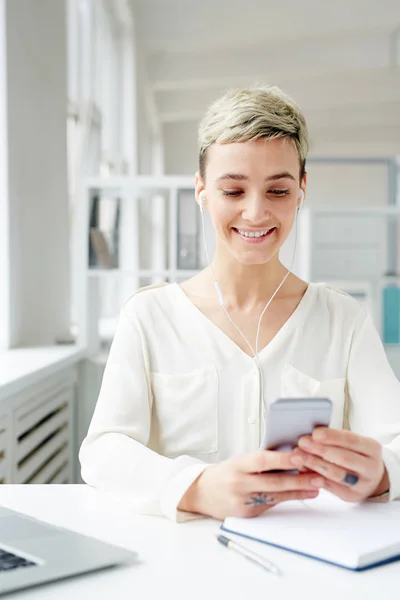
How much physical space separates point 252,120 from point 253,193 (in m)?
0.13

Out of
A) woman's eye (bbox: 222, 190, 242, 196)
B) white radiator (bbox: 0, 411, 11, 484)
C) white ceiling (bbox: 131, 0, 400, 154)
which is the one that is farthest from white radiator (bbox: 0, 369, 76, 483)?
white ceiling (bbox: 131, 0, 400, 154)

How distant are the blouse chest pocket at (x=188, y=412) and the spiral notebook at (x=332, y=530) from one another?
0.35 metres

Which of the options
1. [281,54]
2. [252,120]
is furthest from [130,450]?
[281,54]

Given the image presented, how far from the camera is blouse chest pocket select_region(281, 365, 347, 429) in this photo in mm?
1545

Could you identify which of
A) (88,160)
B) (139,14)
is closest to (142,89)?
(139,14)

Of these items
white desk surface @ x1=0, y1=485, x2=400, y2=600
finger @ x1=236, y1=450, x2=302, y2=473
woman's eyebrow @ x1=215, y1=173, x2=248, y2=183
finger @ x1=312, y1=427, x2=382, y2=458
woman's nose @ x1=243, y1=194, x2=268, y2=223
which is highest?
woman's eyebrow @ x1=215, y1=173, x2=248, y2=183

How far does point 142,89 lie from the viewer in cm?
787

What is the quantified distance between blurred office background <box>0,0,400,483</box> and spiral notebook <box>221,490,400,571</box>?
1.07m

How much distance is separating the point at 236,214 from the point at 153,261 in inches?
300

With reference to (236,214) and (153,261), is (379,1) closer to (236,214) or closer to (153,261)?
(153,261)

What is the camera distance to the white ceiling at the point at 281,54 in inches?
269

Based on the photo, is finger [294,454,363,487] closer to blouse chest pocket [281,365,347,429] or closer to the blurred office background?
→ blouse chest pocket [281,365,347,429]

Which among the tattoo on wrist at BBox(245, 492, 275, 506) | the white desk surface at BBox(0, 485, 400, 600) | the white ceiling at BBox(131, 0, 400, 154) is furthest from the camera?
the white ceiling at BBox(131, 0, 400, 154)

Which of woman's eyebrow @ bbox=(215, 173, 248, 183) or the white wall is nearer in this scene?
woman's eyebrow @ bbox=(215, 173, 248, 183)
